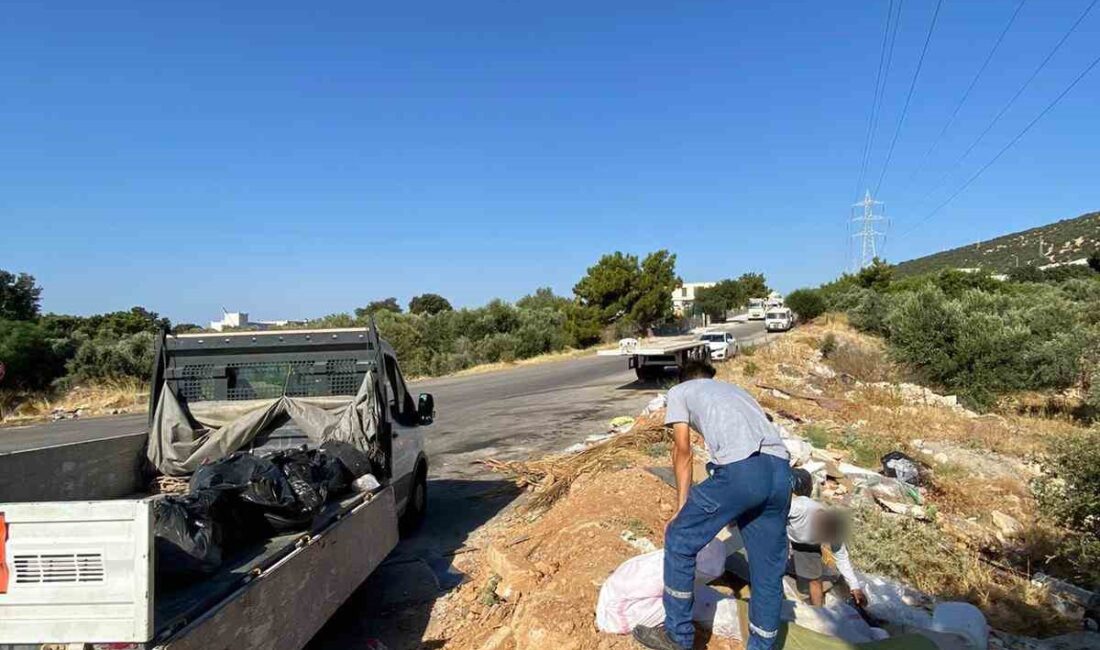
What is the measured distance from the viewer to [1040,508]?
6270 millimetres

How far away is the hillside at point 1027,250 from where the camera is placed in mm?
76125

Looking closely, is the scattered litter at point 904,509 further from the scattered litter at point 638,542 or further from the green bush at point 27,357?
the green bush at point 27,357

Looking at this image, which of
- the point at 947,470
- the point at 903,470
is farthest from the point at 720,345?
the point at 903,470

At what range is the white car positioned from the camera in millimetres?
28062

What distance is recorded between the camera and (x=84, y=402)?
21906 mm

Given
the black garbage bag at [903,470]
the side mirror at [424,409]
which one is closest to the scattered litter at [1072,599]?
the black garbage bag at [903,470]

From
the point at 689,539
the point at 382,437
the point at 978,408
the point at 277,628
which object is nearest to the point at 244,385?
the point at 382,437

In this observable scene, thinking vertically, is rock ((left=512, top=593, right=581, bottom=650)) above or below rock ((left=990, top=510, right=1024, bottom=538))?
above

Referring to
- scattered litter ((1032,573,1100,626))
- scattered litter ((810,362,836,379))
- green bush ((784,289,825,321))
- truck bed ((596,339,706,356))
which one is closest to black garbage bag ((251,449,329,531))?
scattered litter ((1032,573,1100,626))

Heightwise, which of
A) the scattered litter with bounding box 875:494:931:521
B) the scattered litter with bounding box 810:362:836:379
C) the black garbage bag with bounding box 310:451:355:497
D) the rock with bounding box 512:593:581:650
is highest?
the black garbage bag with bounding box 310:451:355:497

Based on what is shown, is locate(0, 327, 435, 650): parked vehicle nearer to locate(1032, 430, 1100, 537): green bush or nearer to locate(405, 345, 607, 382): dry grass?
locate(1032, 430, 1100, 537): green bush

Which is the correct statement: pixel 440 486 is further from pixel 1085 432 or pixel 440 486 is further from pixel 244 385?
pixel 1085 432

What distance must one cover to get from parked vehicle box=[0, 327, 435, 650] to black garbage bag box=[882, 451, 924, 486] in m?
5.78

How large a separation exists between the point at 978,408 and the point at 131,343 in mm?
28428
